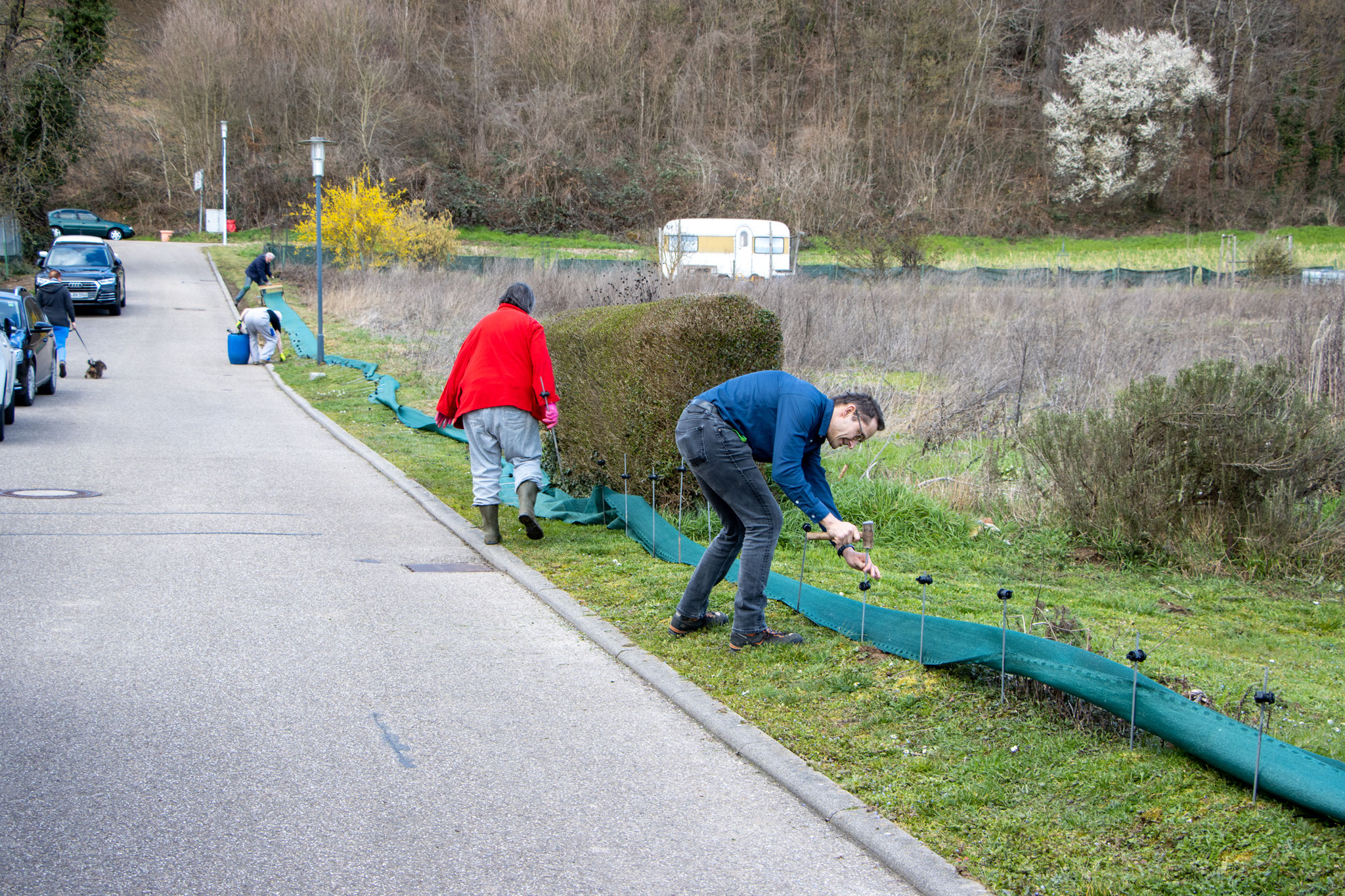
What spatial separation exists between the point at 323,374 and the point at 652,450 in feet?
42.0

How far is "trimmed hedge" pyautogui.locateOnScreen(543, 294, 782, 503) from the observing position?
8.68 m

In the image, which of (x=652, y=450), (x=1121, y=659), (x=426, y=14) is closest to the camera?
(x=1121, y=659)

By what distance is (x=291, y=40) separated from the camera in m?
63.0

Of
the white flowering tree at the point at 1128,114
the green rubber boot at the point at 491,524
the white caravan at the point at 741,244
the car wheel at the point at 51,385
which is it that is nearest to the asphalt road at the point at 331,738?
the green rubber boot at the point at 491,524

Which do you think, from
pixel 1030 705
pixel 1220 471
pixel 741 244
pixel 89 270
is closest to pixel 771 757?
pixel 1030 705

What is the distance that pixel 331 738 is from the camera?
15.2ft

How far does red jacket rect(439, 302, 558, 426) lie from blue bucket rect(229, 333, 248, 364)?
14898mm

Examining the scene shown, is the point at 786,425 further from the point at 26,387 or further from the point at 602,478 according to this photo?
the point at 26,387

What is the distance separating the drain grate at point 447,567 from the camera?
7.71 meters

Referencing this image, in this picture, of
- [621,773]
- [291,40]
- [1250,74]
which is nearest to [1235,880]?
[621,773]

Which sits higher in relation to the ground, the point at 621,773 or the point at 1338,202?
the point at 1338,202

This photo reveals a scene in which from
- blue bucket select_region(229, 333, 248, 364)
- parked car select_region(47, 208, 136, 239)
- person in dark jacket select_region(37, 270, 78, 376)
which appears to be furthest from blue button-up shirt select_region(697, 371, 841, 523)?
parked car select_region(47, 208, 136, 239)

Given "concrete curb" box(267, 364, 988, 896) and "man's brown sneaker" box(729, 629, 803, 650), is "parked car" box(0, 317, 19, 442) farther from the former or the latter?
"man's brown sneaker" box(729, 629, 803, 650)

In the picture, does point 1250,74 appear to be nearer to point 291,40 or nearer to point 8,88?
point 291,40
